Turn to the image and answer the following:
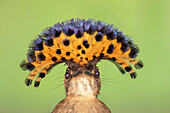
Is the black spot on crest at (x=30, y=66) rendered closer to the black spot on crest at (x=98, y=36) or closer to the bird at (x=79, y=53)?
the bird at (x=79, y=53)

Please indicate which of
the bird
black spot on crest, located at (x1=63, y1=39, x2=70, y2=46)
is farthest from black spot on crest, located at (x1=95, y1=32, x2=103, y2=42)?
black spot on crest, located at (x1=63, y1=39, x2=70, y2=46)

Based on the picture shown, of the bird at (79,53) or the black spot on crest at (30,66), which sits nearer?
the bird at (79,53)

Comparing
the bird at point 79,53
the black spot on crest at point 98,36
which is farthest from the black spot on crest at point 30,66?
the black spot on crest at point 98,36

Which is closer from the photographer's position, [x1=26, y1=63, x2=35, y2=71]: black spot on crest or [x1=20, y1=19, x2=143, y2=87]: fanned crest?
[x1=20, y1=19, x2=143, y2=87]: fanned crest

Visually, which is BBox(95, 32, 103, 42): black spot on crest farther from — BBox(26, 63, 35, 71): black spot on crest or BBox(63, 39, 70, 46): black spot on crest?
BBox(26, 63, 35, 71): black spot on crest

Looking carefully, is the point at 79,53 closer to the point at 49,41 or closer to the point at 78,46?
the point at 78,46

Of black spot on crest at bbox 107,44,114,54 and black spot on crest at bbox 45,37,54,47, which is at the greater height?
black spot on crest at bbox 45,37,54,47

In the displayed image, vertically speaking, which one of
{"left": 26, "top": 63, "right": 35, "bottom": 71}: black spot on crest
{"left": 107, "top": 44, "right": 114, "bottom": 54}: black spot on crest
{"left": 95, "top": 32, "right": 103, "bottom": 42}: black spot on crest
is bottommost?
{"left": 26, "top": 63, "right": 35, "bottom": 71}: black spot on crest

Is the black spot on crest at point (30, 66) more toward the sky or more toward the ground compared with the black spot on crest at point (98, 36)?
more toward the ground

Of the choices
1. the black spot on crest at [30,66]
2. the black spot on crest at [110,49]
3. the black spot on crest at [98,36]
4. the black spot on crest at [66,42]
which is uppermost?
the black spot on crest at [98,36]
